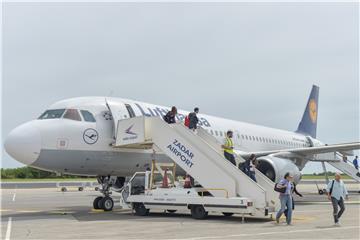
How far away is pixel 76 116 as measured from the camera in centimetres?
1586

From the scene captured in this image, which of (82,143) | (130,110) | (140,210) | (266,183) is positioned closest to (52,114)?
(82,143)

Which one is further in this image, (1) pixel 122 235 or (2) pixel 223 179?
(2) pixel 223 179

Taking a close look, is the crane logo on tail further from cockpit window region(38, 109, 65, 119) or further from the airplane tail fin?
cockpit window region(38, 109, 65, 119)

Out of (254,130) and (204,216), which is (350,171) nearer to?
(254,130)

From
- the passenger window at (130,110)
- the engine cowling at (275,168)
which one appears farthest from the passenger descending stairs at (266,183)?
the engine cowling at (275,168)

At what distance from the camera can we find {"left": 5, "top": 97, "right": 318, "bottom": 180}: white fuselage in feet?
47.2

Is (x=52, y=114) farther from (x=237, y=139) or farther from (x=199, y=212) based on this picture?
(x=237, y=139)

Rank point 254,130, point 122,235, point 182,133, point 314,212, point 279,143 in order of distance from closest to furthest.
Result: 1. point 122,235
2. point 182,133
3. point 314,212
4. point 254,130
5. point 279,143

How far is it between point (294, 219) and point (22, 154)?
7.88 meters

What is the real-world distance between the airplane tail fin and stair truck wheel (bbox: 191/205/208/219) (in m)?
24.6

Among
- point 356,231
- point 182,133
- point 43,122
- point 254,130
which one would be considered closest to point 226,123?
point 254,130

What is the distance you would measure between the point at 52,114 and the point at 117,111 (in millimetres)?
2190

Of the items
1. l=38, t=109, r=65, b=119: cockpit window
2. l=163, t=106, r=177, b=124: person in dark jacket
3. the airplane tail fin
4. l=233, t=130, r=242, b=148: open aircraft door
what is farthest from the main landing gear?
the airplane tail fin

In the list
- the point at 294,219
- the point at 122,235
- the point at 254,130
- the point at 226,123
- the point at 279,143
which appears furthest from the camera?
the point at 279,143
